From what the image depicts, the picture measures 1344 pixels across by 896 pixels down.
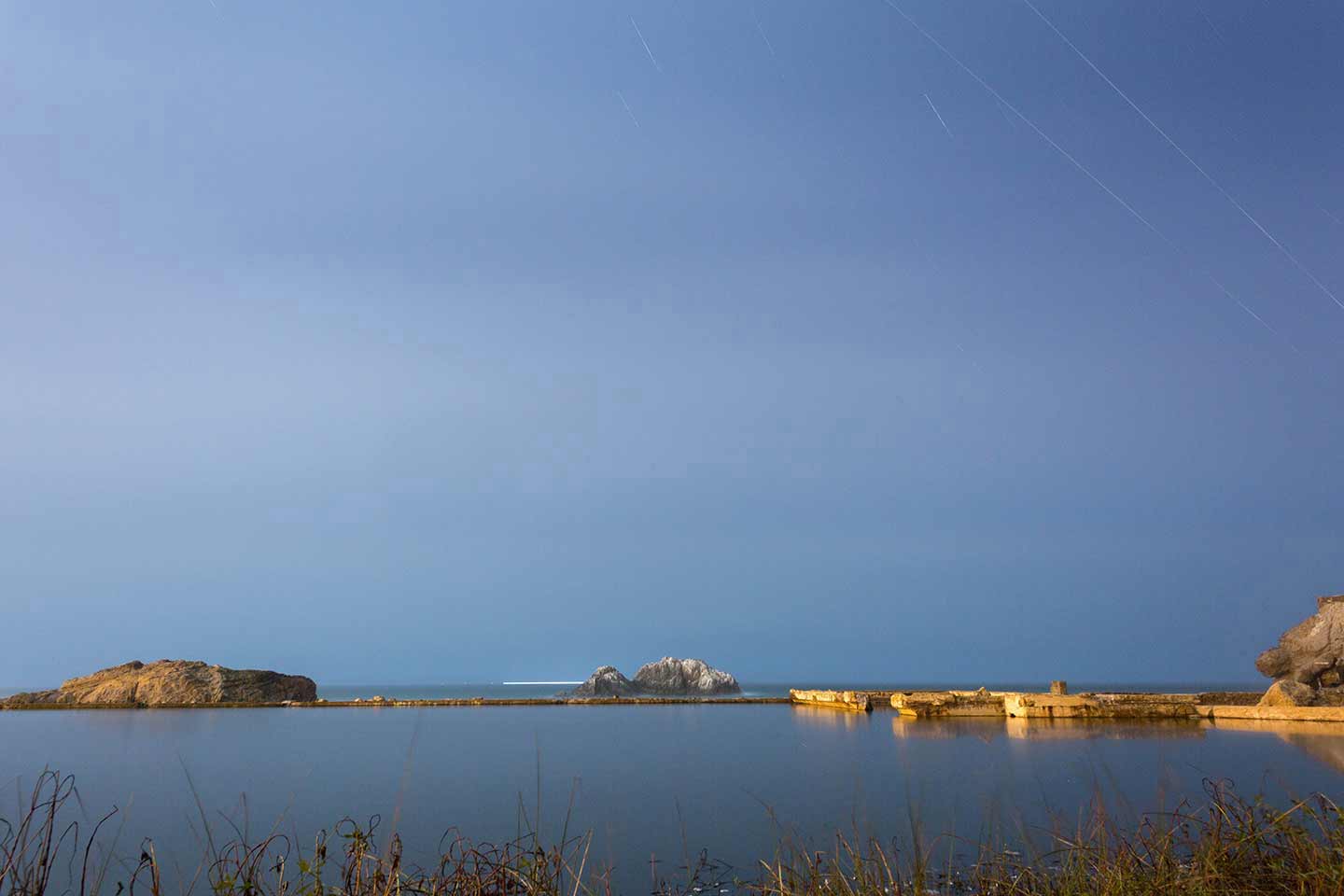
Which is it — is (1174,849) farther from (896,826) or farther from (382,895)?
(382,895)

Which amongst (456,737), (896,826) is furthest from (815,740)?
(896,826)

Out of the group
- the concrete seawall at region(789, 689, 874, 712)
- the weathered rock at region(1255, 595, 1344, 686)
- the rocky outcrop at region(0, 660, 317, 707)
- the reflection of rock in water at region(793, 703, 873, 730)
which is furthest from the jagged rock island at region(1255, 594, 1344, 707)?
the rocky outcrop at region(0, 660, 317, 707)

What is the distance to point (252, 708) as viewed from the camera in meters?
63.3

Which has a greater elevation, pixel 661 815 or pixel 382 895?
pixel 382 895

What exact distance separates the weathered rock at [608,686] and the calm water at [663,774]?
39411 millimetres

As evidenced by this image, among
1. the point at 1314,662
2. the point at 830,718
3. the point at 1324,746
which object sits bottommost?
the point at 830,718

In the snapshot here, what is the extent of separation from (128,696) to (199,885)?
2476 inches

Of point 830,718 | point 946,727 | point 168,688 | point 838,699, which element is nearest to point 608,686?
point 838,699

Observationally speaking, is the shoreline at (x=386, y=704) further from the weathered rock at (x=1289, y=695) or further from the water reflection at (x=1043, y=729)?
the weathered rock at (x=1289, y=695)

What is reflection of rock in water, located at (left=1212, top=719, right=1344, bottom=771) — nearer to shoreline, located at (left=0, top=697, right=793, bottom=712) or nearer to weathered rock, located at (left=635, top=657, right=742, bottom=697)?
shoreline, located at (left=0, top=697, right=793, bottom=712)

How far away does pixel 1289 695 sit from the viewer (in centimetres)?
3575

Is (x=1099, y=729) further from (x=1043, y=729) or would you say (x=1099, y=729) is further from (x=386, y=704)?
(x=386, y=704)

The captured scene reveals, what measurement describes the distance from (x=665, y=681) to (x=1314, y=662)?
2071 inches

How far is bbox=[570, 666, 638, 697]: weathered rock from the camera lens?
8075 cm
